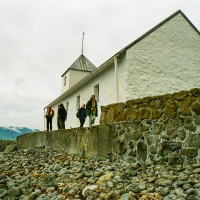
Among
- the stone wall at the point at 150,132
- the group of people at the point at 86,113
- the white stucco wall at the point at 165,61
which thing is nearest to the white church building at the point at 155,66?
the white stucco wall at the point at 165,61

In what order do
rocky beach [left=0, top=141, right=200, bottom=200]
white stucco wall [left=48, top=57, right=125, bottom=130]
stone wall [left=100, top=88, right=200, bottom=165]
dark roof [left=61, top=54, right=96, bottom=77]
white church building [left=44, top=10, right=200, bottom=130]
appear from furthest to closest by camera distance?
1. dark roof [left=61, top=54, right=96, bottom=77]
2. white stucco wall [left=48, top=57, right=125, bottom=130]
3. white church building [left=44, top=10, right=200, bottom=130]
4. stone wall [left=100, top=88, right=200, bottom=165]
5. rocky beach [left=0, top=141, right=200, bottom=200]

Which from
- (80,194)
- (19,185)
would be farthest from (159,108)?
(19,185)

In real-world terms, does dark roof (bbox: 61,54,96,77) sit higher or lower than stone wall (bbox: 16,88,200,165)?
higher

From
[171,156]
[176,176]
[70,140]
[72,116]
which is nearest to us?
[176,176]

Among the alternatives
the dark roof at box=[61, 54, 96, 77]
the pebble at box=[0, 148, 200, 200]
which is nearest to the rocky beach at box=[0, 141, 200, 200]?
the pebble at box=[0, 148, 200, 200]

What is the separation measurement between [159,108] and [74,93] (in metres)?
13.0

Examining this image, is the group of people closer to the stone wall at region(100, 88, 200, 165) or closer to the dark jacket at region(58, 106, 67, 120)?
the dark jacket at region(58, 106, 67, 120)

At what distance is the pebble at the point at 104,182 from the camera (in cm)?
400

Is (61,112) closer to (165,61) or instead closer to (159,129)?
(165,61)

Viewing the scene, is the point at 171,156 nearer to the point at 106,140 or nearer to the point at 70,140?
the point at 106,140

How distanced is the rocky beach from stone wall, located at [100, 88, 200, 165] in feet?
0.87

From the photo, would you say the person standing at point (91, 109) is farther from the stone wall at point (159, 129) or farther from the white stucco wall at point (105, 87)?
the stone wall at point (159, 129)

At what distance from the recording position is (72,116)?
719 inches

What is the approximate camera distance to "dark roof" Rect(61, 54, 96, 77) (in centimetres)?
2469
